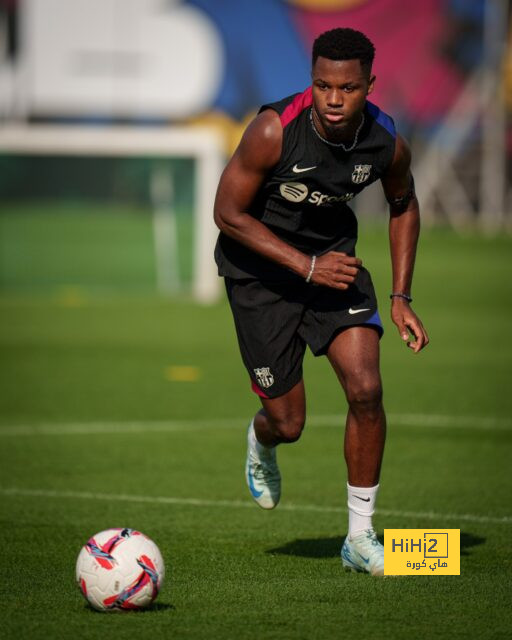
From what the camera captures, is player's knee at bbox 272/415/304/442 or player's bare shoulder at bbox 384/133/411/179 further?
player's knee at bbox 272/415/304/442

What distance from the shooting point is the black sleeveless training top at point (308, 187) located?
6273 millimetres

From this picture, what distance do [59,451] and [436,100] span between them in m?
24.9

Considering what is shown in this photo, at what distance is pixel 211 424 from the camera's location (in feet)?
36.4

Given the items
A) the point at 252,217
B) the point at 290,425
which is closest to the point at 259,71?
the point at 290,425

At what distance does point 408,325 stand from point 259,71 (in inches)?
1051

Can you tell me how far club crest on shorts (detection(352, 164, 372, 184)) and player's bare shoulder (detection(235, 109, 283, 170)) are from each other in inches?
16.0

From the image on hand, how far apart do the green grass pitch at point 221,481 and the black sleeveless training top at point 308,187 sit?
5.16 ft

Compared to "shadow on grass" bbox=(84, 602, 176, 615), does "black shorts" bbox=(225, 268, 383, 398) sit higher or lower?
higher

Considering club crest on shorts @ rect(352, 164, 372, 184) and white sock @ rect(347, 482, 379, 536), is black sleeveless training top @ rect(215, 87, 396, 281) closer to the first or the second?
club crest on shorts @ rect(352, 164, 372, 184)

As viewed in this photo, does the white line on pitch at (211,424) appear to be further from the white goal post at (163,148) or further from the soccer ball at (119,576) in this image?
the white goal post at (163,148)

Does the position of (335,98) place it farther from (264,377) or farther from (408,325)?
(264,377)

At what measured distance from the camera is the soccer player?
242 inches

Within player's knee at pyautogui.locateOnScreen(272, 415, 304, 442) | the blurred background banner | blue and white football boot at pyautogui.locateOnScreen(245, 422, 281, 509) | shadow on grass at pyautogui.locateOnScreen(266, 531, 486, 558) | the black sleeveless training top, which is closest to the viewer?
the black sleeveless training top

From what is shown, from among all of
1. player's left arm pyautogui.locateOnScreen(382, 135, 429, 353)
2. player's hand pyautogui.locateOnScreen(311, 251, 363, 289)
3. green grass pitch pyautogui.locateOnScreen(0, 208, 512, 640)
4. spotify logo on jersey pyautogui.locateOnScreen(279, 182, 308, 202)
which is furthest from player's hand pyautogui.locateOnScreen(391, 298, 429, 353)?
green grass pitch pyautogui.locateOnScreen(0, 208, 512, 640)
